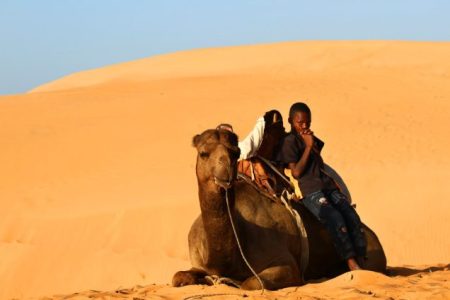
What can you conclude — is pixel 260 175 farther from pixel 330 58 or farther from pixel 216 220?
pixel 330 58

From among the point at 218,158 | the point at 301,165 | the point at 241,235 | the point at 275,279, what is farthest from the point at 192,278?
the point at 301,165

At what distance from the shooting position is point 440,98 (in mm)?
28719

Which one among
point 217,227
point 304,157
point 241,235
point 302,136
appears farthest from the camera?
point 302,136

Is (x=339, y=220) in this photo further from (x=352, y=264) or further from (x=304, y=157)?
(x=304, y=157)

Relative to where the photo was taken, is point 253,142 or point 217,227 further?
point 253,142

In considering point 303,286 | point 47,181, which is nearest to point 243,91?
point 47,181

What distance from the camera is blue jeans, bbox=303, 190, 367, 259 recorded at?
834cm

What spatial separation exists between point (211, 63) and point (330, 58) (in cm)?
1051

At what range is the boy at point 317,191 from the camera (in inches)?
328

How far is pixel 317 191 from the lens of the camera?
8.46 meters

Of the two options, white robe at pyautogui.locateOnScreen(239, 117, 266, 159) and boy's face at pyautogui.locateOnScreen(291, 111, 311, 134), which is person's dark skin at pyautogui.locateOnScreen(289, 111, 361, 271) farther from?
white robe at pyautogui.locateOnScreen(239, 117, 266, 159)

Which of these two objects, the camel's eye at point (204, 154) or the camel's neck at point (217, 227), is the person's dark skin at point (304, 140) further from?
the camel's eye at point (204, 154)

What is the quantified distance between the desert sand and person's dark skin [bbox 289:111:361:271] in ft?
1.28

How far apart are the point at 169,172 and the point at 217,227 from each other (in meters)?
14.2
